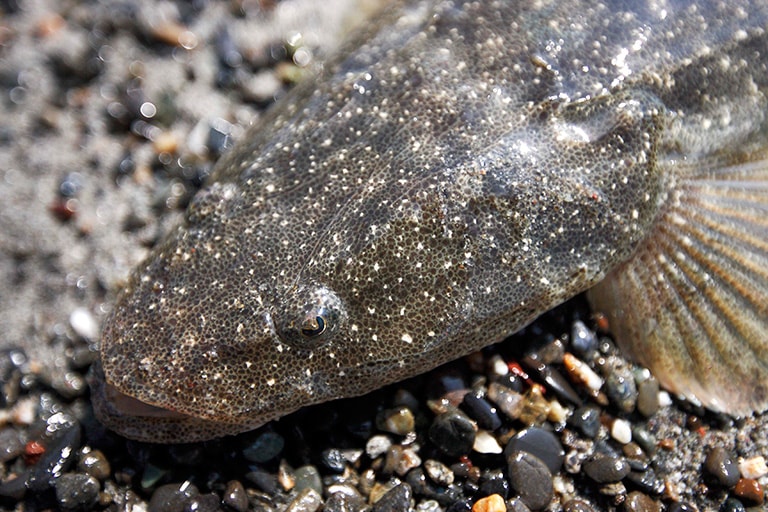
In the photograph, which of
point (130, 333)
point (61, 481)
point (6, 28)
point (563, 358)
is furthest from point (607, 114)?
point (6, 28)

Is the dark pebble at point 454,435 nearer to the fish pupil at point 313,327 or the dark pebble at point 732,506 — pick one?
the fish pupil at point 313,327

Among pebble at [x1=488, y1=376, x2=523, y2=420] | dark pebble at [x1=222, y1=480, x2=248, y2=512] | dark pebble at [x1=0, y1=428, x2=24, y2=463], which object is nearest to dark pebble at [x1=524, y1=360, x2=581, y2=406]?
pebble at [x1=488, y1=376, x2=523, y2=420]

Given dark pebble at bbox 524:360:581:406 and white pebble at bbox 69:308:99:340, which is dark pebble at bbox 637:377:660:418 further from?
white pebble at bbox 69:308:99:340

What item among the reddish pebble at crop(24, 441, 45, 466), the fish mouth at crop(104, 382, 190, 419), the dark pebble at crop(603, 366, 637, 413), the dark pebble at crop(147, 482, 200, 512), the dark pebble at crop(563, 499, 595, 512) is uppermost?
the fish mouth at crop(104, 382, 190, 419)

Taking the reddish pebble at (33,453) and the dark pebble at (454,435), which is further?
the reddish pebble at (33,453)

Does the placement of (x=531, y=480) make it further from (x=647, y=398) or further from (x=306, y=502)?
(x=306, y=502)

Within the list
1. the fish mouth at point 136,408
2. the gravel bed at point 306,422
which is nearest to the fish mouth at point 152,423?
the fish mouth at point 136,408
